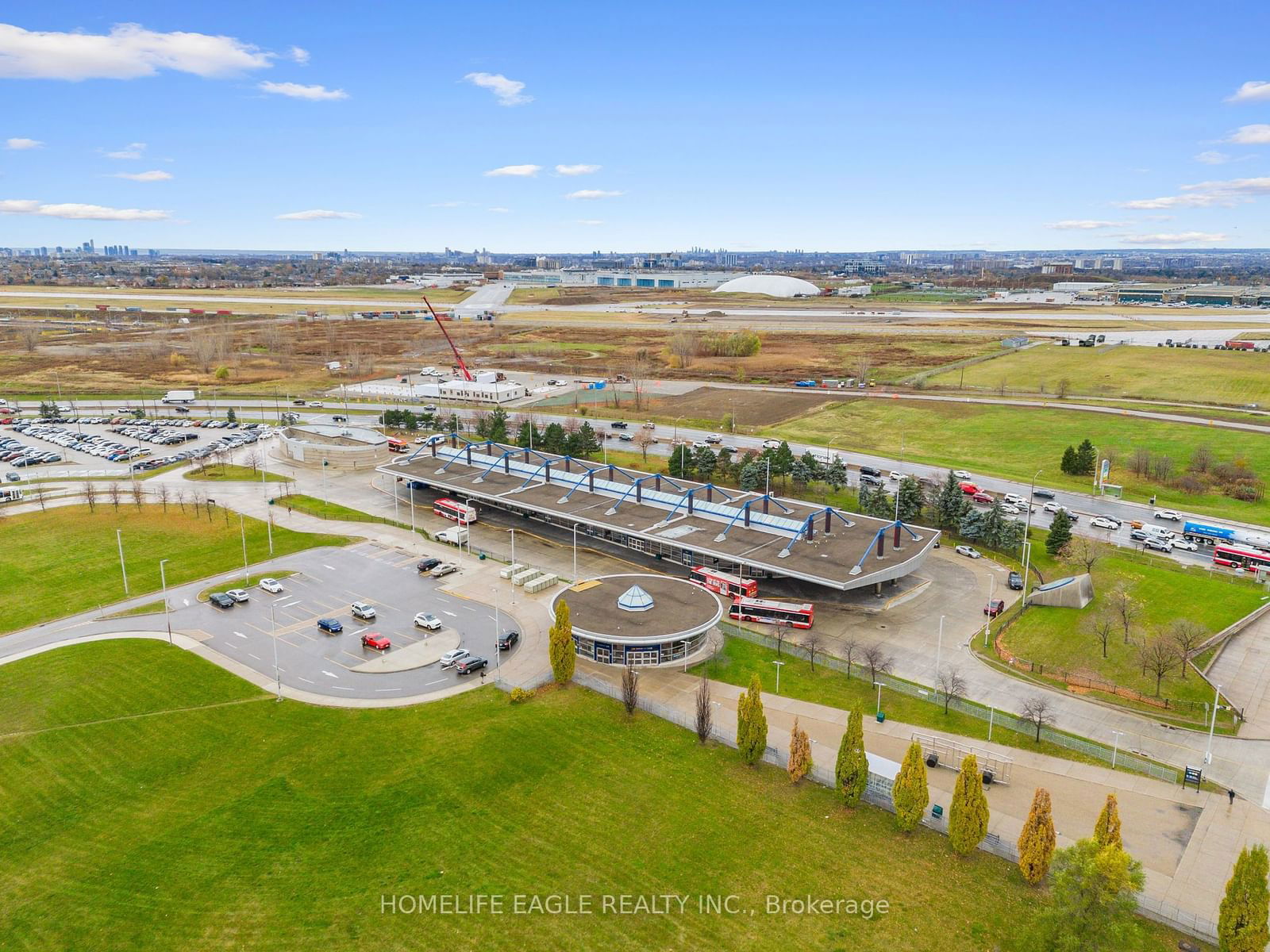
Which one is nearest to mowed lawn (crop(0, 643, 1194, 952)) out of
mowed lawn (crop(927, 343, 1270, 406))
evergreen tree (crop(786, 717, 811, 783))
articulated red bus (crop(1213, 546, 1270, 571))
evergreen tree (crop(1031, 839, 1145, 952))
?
evergreen tree (crop(786, 717, 811, 783))

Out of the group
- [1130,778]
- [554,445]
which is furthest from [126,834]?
[554,445]

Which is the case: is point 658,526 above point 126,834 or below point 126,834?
above

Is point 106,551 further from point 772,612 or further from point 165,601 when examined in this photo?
point 772,612

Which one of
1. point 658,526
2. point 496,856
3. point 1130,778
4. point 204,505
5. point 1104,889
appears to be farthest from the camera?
point 204,505

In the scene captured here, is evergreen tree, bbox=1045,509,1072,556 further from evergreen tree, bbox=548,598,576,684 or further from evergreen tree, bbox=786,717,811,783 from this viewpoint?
evergreen tree, bbox=548,598,576,684

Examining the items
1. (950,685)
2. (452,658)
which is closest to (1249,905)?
(950,685)

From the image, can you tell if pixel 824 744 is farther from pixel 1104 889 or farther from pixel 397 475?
pixel 397 475

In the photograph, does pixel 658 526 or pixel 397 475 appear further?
pixel 397 475

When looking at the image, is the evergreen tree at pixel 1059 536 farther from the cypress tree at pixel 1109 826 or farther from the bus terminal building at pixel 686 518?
the cypress tree at pixel 1109 826
